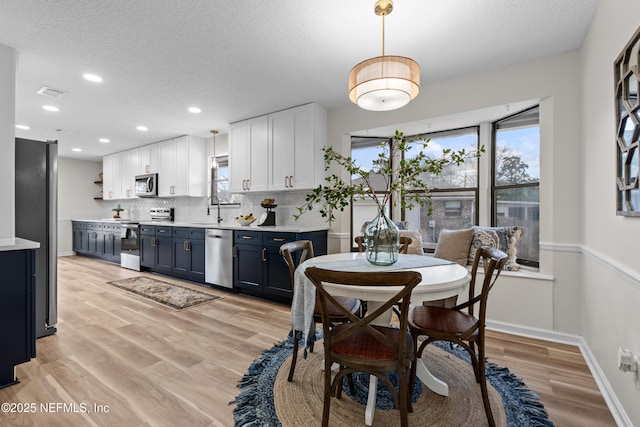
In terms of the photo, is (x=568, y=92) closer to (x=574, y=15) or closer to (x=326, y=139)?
(x=574, y=15)

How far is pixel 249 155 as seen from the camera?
4.48 metres

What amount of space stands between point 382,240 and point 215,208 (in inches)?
172

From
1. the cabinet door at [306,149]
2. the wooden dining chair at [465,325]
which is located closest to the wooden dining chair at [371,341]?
the wooden dining chair at [465,325]

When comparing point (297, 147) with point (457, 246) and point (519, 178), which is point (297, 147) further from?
point (519, 178)

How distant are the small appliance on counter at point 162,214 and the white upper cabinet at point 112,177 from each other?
3.80 ft

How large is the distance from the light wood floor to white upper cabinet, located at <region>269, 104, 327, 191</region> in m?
1.66

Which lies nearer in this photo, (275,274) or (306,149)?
(275,274)

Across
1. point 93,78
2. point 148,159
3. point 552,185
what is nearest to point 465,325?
point 552,185

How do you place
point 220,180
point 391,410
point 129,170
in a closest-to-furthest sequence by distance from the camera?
1. point 391,410
2. point 220,180
3. point 129,170

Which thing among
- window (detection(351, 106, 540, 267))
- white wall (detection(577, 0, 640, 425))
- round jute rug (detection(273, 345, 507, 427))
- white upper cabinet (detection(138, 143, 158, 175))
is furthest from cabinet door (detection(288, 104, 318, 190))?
white upper cabinet (detection(138, 143, 158, 175))

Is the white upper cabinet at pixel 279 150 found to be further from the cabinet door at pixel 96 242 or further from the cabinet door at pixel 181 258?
the cabinet door at pixel 96 242

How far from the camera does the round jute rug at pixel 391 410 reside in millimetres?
1602

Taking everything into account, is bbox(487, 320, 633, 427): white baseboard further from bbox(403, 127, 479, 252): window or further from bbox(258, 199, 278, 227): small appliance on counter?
bbox(258, 199, 278, 227): small appliance on counter

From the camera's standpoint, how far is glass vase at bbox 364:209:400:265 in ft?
6.12
